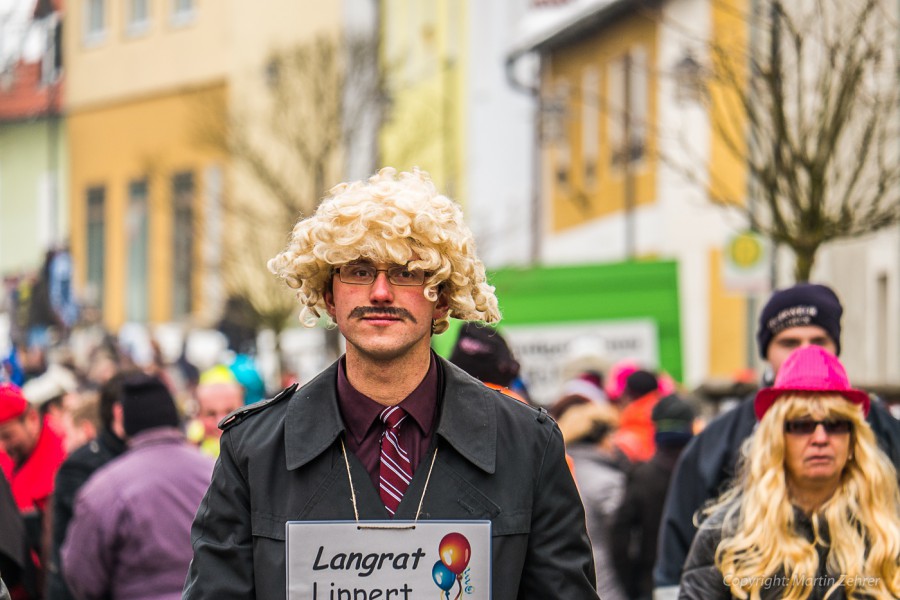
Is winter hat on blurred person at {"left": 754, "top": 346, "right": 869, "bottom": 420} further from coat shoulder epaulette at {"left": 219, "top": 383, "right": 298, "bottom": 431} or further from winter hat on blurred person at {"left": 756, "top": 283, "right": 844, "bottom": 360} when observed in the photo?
coat shoulder epaulette at {"left": 219, "top": 383, "right": 298, "bottom": 431}

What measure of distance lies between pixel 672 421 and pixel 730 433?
369cm

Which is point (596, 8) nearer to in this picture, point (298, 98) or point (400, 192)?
point (298, 98)

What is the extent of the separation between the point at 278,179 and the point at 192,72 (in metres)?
15.5

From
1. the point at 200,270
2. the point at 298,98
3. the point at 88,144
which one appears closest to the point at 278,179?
the point at 298,98

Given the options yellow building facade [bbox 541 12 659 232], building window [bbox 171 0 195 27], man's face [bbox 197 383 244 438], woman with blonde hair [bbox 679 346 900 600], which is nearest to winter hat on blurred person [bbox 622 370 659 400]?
man's face [bbox 197 383 244 438]

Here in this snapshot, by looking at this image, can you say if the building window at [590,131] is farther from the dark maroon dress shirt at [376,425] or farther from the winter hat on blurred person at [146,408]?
the dark maroon dress shirt at [376,425]

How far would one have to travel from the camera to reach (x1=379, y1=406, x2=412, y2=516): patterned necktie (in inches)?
182

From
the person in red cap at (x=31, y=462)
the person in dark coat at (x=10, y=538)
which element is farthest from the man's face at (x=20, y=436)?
the person in dark coat at (x=10, y=538)

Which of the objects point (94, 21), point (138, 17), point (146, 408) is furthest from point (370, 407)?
point (94, 21)

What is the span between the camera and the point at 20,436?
9.34m

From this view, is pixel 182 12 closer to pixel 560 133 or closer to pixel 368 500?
pixel 560 133

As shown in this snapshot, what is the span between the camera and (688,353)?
2972 cm

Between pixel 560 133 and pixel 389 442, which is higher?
pixel 560 133

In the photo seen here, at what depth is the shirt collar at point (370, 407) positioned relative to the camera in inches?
184
